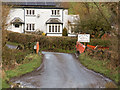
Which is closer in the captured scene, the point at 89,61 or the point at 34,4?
the point at 89,61

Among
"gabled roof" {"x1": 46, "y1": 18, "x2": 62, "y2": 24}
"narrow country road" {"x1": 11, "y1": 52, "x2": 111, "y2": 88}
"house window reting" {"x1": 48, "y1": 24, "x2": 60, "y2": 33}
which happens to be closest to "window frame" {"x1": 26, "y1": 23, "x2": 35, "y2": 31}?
"gabled roof" {"x1": 46, "y1": 18, "x2": 62, "y2": 24}

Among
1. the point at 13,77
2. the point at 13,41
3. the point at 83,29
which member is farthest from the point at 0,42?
the point at 13,41

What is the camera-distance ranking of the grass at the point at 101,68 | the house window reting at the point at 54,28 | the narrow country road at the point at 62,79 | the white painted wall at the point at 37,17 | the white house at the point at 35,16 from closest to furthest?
1. the narrow country road at the point at 62,79
2. the grass at the point at 101,68
3. the house window reting at the point at 54,28
4. the white house at the point at 35,16
5. the white painted wall at the point at 37,17

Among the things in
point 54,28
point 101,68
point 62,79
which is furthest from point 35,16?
point 62,79

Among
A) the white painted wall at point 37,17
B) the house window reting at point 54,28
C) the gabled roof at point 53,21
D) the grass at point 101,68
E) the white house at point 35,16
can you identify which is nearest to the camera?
the grass at point 101,68

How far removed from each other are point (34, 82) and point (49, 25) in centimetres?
2766

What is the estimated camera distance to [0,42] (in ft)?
42.5

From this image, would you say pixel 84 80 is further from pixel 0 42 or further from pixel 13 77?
pixel 0 42

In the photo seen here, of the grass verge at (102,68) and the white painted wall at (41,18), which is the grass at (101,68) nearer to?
the grass verge at (102,68)

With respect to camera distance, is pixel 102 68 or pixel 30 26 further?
pixel 30 26

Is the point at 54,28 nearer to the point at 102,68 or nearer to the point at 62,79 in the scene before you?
the point at 102,68

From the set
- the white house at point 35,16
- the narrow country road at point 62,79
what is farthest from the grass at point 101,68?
the white house at point 35,16

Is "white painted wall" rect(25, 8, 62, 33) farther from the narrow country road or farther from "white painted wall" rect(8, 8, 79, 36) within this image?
the narrow country road

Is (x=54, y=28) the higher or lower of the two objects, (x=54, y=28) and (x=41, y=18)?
the lower
